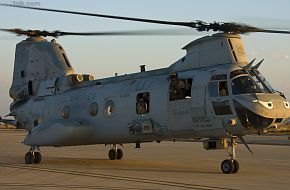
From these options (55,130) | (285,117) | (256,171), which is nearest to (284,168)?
(256,171)

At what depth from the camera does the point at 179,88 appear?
15211 mm

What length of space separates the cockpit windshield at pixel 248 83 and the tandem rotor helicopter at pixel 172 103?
30 mm

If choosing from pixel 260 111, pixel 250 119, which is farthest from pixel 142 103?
pixel 260 111

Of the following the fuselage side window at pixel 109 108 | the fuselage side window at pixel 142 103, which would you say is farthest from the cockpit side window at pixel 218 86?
the fuselage side window at pixel 109 108

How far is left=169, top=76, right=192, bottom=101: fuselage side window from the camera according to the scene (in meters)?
15.0

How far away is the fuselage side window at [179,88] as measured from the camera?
15.0 m

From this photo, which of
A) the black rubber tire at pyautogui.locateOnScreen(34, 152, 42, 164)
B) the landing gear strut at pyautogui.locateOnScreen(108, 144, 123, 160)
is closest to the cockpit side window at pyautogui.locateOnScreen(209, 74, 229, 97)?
the landing gear strut at pyautogui.locateOnScreen(108, 144, 123, 160)

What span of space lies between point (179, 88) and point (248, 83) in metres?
2.45

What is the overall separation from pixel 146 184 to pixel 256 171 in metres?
4.97

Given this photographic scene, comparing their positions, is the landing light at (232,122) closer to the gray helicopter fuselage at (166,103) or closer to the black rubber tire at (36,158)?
the gray helicopter fuselage at (166,103)

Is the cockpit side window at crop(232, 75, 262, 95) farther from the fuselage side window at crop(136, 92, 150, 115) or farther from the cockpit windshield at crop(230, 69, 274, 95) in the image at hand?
the fuselage side window at crop(136, 92, 150, 115)

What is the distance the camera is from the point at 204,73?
14656 mm

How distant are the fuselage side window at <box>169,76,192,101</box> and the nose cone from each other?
6.31 ft

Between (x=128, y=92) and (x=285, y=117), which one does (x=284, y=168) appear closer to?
(x=285, y=117)
